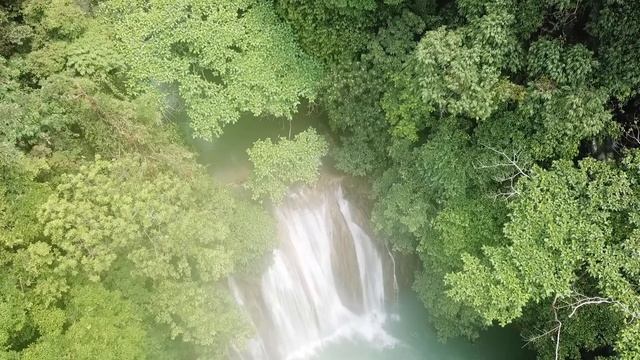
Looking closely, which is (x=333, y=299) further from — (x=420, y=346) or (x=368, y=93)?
(x=368, y=93)

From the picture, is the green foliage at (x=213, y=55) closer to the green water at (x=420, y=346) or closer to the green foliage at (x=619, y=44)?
the green foliage at (x=619, y=44)

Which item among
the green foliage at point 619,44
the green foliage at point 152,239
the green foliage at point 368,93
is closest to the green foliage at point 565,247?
the green foliage at point 619,44

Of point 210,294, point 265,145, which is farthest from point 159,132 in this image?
point 210,294

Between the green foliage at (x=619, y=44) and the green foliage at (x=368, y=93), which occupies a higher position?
the green foliage at (x=368, y=93)

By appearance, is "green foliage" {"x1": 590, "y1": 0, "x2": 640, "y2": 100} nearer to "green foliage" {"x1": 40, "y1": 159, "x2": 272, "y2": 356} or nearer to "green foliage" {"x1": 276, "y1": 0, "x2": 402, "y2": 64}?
"green foliage" {"x1": 276, "y1": 0, "x2": 402, "y2": 64}

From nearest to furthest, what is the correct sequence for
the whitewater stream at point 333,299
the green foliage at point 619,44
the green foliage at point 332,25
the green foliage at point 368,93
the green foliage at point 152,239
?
the green foliage at point 619,44, the green foliage at point 152,239, the green foliage at point 368,93, the green foliage at point 332,25, the whitewater stream at point 333,299

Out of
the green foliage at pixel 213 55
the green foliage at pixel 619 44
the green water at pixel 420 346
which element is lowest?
the green water at pixel 420 346

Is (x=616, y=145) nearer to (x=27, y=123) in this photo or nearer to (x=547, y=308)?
(x=547, y=308)
